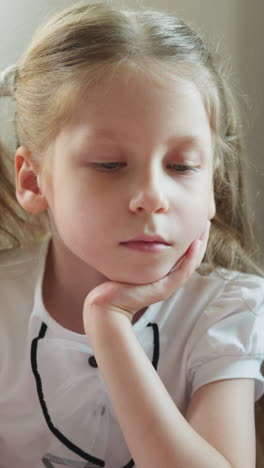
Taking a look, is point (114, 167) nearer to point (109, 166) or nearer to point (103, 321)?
point (109, 166)

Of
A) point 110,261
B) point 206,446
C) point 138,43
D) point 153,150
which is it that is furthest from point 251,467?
point 138,43

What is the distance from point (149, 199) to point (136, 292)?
0.14 m

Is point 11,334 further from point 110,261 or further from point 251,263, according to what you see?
point 251,263

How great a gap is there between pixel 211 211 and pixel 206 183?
0.28 ft

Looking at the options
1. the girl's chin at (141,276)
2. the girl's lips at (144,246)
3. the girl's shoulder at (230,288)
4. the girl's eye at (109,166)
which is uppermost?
the girl's eye at (109,166)

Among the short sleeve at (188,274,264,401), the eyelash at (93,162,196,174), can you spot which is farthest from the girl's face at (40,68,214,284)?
the short sleeve at (188,274,264,401)

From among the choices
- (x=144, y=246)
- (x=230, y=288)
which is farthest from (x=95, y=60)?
(x=230, y=288)

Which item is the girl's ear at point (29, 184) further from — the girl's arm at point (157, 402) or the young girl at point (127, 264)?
the girl's arm at point (157, 402)

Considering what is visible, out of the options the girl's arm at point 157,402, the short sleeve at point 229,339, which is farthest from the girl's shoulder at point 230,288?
the girl's arm at point 157,402

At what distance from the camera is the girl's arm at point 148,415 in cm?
75

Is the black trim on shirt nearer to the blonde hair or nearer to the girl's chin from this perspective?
the girl's chin

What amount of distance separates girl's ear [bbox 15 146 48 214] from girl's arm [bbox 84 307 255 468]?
0.20 metres

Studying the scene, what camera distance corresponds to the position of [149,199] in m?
0.77

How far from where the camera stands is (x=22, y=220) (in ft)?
3.79
